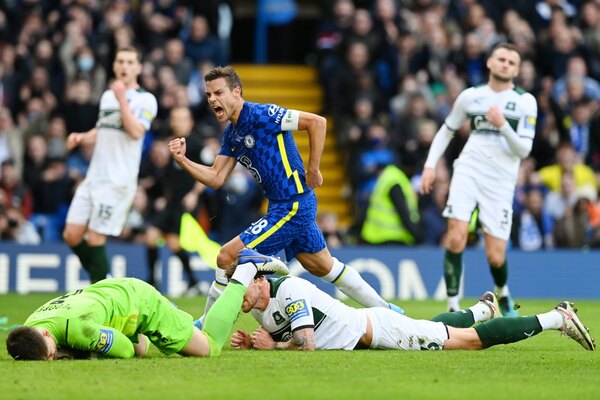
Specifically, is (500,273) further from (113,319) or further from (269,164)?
(113,319)

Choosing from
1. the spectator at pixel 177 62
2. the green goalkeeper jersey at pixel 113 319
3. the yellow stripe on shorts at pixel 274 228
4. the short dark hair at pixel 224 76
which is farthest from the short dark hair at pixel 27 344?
the spectator at pixel 177 62

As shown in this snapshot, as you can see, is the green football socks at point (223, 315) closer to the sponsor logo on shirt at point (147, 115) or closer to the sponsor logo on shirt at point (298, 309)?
the sponsor logo on shirt at point (298, 309)

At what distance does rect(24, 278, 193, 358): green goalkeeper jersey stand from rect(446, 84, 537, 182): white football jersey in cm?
513

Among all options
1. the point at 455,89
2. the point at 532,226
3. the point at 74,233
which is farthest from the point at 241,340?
the point at 455,89

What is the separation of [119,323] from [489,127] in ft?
18.6

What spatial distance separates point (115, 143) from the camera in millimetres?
13977

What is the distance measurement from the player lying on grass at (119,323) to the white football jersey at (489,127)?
4.51 metres

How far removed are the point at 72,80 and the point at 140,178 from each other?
2.10 metres

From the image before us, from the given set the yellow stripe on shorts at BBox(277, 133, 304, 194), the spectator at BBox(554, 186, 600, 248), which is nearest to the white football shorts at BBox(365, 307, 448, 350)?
the yellow stripe on shorts at BBox(277, 133, 304, 194)

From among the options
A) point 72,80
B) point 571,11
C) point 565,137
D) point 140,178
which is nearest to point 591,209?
point 565,137

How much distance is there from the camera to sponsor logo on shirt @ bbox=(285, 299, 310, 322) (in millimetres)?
9344

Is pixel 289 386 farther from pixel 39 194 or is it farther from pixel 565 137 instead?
pixel 565 137

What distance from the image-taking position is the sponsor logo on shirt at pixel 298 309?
9344mm

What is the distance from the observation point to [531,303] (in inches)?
677
